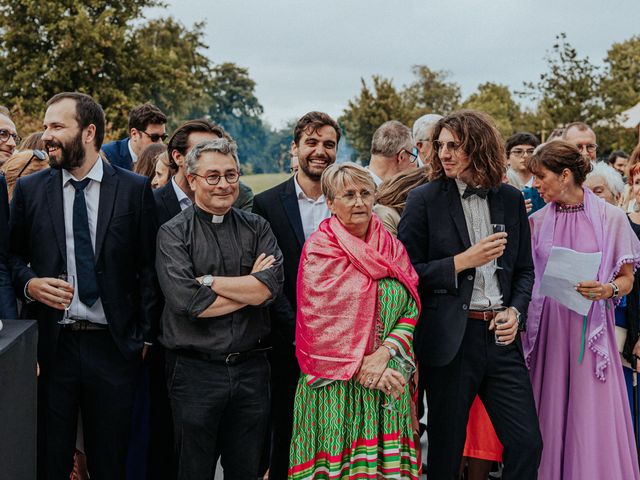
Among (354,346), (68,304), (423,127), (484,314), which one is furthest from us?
(423,127)

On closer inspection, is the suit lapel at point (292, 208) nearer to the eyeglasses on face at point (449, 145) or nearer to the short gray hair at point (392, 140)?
the eyeglasses on face at point (449, 145)

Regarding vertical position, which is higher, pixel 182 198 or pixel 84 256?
pixel 182 198

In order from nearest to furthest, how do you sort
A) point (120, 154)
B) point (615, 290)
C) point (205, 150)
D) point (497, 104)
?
point (205, 150)
point (615, 290)
point (120, 154)
point (497, 104)

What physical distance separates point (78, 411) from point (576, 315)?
3.17 metres

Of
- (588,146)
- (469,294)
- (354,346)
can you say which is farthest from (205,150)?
(588,146)

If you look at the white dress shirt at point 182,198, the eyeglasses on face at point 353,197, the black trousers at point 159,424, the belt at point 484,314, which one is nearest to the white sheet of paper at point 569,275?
the belt at point 484,314

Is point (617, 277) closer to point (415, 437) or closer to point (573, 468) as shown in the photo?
point (573, 468)

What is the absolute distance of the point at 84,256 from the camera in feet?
13.1

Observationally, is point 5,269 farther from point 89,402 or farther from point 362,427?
point 362,427

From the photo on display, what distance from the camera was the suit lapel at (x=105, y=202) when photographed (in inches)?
159

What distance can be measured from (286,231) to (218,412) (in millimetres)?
1296

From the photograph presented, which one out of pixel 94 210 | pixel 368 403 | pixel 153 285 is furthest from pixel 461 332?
pixel 94 210

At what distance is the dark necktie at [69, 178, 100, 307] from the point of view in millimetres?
3975

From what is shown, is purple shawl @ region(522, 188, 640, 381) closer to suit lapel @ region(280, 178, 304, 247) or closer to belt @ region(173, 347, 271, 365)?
suit lapel @ region(280, 178, 304, 247)
